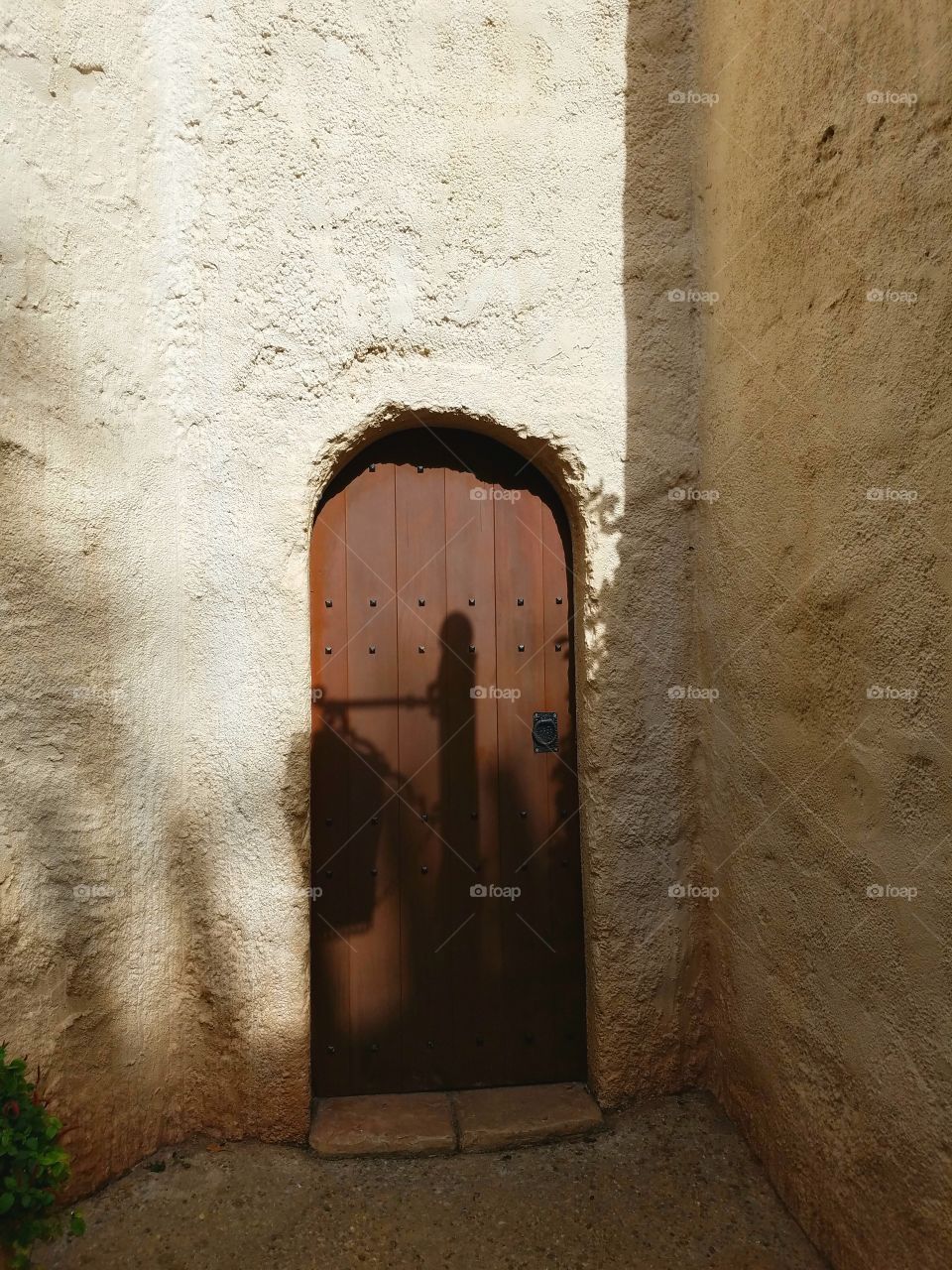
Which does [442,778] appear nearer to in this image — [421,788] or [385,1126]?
[421,788]

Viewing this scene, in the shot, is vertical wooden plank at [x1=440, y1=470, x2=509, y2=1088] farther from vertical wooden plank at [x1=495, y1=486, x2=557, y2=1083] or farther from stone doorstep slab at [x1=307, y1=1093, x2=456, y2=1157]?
stone doorstep slab at [x1=307, y1=1093, x2=456, y2=1157]

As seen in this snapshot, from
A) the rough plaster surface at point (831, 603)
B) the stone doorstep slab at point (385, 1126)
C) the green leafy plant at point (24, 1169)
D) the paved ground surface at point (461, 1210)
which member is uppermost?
the rough plaster surface at point (831, 603)

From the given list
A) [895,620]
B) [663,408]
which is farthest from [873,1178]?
[663,408]

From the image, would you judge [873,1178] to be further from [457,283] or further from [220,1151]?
[457,283]

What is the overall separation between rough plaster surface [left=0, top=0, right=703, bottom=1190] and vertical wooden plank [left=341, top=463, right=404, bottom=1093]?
26 cm

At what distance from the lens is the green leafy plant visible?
6.48 feet

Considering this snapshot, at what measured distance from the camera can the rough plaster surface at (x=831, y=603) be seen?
2.03 m

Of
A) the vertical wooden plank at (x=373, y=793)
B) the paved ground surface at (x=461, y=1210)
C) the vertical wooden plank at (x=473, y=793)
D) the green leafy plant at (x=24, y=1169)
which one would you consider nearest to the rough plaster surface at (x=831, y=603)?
the paved ground surface at (x=461, y=1210)

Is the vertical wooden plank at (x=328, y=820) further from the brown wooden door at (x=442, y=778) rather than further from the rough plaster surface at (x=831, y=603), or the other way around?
the rough plaster surface at (x=831, y=603)

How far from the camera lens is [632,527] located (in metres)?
3.16

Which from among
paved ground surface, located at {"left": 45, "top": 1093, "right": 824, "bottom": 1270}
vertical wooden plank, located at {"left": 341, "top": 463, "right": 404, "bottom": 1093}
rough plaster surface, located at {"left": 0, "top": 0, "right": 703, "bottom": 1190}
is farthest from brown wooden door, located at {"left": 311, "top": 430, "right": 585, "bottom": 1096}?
paved ground surface, located at {"left": 45, "top": 1093, "right": 824, "bottom": 1270}

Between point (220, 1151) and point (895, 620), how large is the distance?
8.81 feet

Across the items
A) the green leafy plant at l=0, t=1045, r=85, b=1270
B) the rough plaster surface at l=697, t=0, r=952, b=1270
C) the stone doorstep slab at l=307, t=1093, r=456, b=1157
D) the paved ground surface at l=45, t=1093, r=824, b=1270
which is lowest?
the paved ground surface at l=45, t=1093, r=824, b=1270

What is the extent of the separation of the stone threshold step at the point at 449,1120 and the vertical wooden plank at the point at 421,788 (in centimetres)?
14
